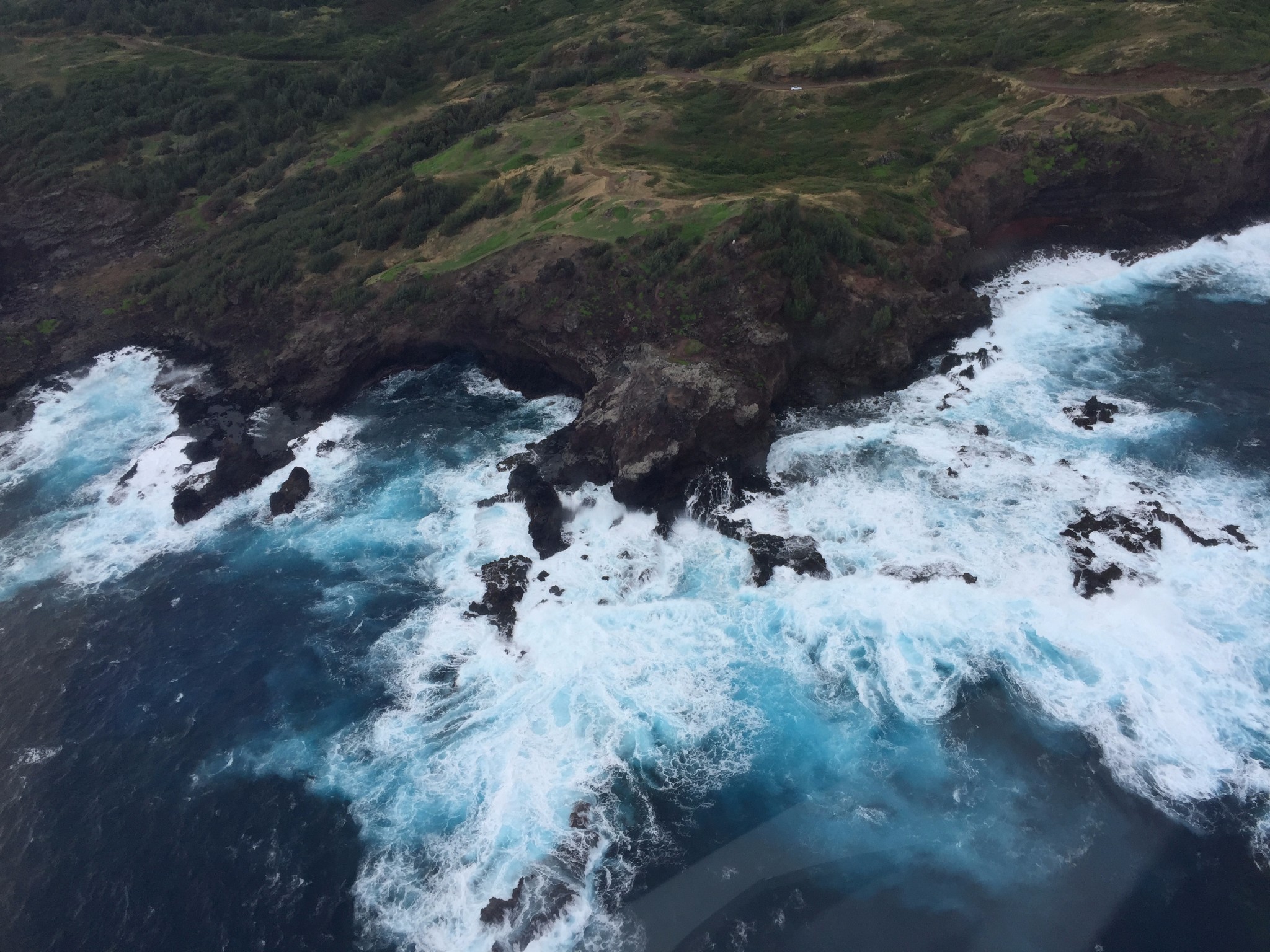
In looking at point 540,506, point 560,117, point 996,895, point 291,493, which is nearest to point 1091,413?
point 996,895

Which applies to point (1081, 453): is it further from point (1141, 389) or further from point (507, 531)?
point (507, 531)

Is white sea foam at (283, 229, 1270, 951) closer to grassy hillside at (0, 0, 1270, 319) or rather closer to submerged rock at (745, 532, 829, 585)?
submerged rock at (745, 532, 829, 585)

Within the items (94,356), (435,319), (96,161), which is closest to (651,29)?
(435,319)

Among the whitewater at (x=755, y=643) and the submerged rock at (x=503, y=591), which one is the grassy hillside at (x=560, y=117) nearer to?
the whitewater at (x=755, y=643)

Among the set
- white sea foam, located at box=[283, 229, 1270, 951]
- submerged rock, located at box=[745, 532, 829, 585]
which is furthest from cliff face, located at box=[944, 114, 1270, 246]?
submerged rock, located at box=[745, 532, 829, 585]

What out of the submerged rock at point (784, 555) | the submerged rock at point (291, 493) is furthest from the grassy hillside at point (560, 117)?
the submerged rock at point (784, 555)
